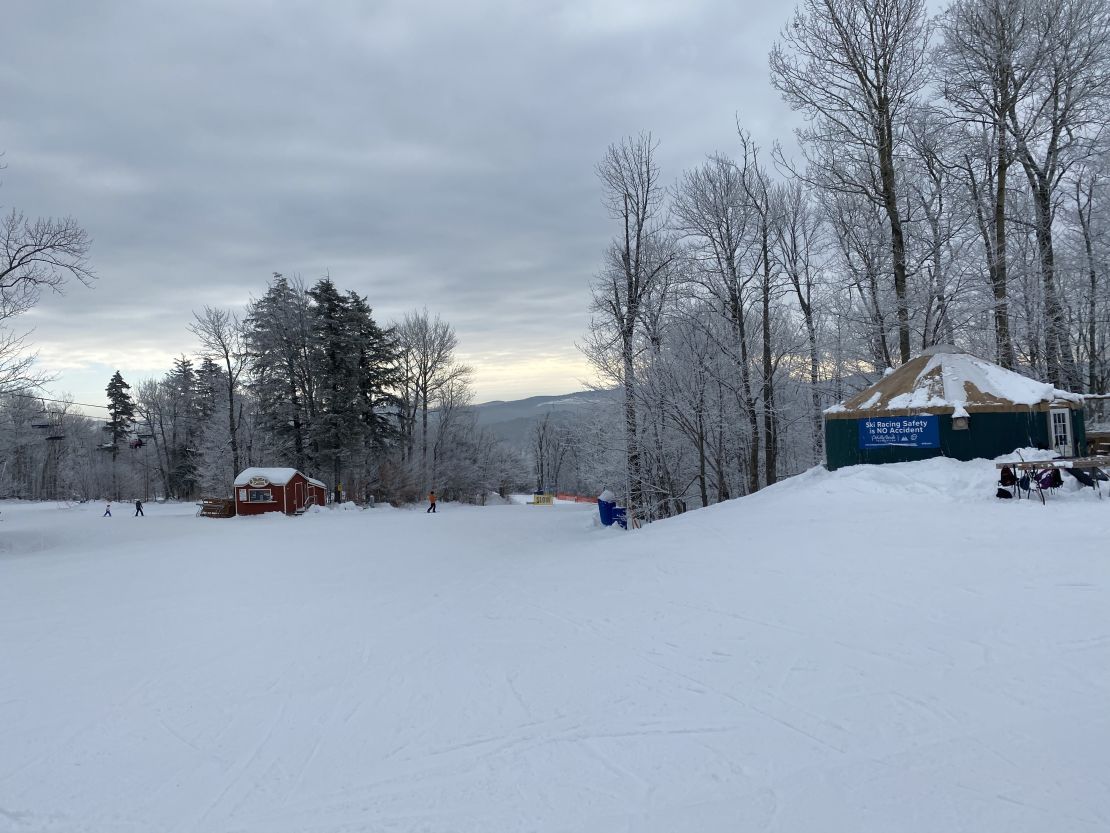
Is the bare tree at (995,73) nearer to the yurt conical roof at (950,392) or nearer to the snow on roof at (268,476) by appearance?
the yurt conical roof at (950,392)

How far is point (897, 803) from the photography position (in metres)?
3.10

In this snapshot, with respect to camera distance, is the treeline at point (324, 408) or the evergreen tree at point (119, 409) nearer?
the treeline at point (324, 408)

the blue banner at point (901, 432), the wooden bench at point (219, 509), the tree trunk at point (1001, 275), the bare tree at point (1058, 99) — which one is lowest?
the wooden bench at point (219, 509)

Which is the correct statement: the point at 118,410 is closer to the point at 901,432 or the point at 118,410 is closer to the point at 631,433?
the point at 631,433

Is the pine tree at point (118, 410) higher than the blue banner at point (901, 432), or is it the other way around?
the pine tree at point (118, 410)

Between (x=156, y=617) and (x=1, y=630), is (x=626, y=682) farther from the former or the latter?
(x=1, y=630)

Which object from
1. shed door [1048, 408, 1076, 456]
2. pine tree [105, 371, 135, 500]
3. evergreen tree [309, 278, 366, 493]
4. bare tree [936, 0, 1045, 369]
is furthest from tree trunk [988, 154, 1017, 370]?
pine tree [105, 371, 135, 500]

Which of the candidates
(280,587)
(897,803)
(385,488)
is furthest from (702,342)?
(385,488)

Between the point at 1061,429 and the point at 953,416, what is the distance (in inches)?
76.6

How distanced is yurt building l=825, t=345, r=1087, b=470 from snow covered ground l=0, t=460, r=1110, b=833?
237cm

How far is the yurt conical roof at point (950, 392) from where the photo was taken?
455 inches

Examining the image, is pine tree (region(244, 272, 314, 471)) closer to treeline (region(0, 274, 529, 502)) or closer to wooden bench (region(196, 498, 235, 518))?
treeline (region(0, 274, 529, 502))

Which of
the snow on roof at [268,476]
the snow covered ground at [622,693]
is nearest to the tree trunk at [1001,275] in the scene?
the snow covered ground at [622,693]

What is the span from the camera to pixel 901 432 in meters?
12.2
